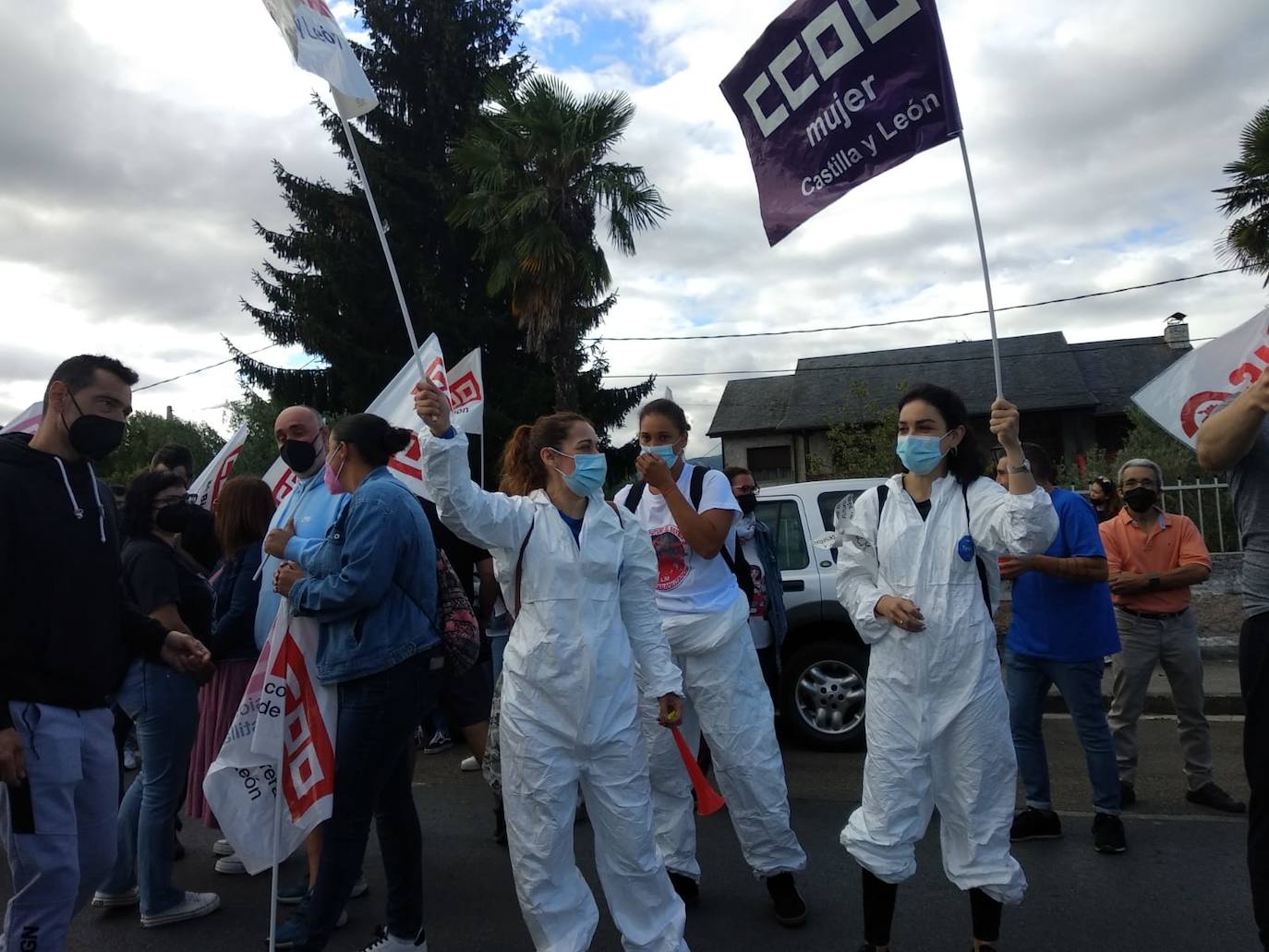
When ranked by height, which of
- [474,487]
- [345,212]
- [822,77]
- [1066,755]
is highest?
[345,212]

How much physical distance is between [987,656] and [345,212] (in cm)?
1881

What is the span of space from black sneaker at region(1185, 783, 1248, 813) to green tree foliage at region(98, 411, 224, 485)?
39774 millimetres

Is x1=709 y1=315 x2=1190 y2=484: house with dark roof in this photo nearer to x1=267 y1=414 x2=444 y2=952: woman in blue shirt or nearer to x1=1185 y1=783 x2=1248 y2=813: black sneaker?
x1=1185 y1=783 x2=1248 y2=813: black sneaker

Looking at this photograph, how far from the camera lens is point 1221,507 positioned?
34.9 ft

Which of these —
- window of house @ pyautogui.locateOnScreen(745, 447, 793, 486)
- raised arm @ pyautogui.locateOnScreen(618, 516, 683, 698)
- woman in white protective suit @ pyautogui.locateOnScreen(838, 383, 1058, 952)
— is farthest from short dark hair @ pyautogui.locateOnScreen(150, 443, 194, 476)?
window of house @ pyautogui.locateOnScreen(745, 447, 793, 486)

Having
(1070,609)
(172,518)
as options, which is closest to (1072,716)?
(1070,609)

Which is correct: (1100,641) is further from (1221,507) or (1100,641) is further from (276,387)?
(276,387)

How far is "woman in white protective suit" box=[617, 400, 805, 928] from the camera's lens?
3.72 meters

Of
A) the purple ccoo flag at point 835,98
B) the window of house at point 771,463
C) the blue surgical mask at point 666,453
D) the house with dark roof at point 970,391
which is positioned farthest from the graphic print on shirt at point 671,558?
the window of house at point 771,463

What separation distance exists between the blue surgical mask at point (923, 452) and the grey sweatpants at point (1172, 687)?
2.79m

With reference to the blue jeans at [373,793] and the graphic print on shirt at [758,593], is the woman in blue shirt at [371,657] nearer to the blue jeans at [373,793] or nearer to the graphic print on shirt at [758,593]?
the blue jeans at [373,793]

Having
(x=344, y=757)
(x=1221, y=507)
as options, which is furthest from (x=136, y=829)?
(x=1221, y=507)

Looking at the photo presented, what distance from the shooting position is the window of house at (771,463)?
31.2m

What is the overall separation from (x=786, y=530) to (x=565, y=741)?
13.5 feet
